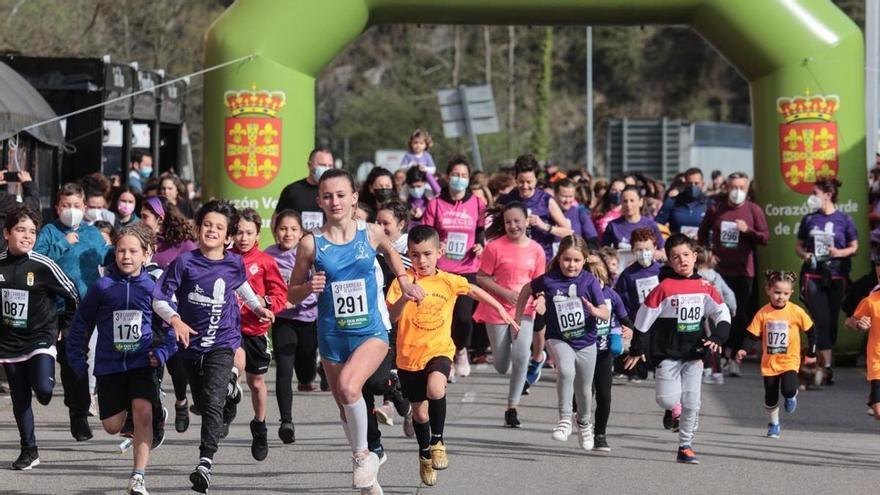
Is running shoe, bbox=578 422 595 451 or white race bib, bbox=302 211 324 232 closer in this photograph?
running shoe, bbox=578 422 595 451

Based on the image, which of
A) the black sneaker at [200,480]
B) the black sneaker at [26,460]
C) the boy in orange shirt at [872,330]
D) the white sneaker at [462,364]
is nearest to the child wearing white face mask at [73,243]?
the black sneaker at [26,460]

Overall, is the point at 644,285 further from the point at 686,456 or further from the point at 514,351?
the point at 686,456

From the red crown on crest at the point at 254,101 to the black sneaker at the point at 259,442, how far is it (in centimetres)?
663

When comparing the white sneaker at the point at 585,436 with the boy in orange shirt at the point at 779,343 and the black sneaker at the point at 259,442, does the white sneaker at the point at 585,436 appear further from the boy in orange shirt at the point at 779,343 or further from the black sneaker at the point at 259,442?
the black sneaker at the point at 259,442

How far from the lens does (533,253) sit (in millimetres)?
12398

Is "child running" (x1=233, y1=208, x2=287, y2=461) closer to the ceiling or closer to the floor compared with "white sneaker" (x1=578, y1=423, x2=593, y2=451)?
closer to the ceiling

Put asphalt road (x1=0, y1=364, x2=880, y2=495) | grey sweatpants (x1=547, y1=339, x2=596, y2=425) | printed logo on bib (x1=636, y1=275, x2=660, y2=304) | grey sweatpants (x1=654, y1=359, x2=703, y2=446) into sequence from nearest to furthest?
asphalt road (x1=0, y1=364, x2=880, y2=495), grey sweatpants (x1=654, y1=359, x2=703, y2=446), grey sweatpants (x1=547, y1=339, x2=596, y2=425), printed logo on bib (x1=636, y1=275, x2=660, y2=304)

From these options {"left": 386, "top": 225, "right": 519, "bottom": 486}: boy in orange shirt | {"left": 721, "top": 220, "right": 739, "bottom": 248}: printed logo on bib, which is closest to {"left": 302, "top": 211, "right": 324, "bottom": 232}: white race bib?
{"left": 386, "top": 225, "right": 519, "bottom": 486}: boy in orange shirt

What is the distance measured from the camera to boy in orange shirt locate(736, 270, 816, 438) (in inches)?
461

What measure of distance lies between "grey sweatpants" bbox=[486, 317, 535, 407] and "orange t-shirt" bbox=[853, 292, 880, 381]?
2510 mm

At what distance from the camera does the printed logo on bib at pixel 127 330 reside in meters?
9.02

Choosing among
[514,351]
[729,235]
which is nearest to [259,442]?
[514,351]

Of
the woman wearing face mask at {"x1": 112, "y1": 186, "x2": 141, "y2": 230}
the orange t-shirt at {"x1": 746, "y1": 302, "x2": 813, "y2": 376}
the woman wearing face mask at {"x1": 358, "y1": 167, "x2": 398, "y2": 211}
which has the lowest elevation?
the orange t-shirt at {"x1": 746, "y1": 302, "x2": 813, "y2": 376}

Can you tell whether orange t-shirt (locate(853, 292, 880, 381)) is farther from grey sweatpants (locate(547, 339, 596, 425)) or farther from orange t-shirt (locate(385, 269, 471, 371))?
orange t-shirt (locate(385, 269, 471, 371))
